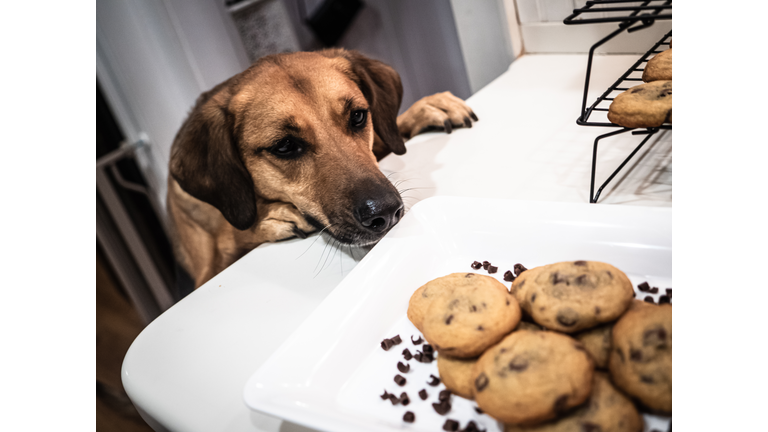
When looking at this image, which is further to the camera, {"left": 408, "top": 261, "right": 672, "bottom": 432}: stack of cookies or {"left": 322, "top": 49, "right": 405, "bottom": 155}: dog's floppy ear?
{"left": 322, "top": 49, "right": 405, "bottom": 155}: dog's floppy ear

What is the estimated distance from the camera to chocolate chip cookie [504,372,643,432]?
384 mm

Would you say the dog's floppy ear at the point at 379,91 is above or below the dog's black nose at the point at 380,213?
above

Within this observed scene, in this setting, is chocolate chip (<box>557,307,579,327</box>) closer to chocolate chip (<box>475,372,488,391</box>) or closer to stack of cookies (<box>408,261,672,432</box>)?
stack of cookies (<box>408,261,672,432</box>)

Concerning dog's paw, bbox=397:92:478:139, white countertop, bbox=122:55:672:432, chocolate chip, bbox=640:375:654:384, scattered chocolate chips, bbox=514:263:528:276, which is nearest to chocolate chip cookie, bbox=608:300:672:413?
chocolate chip, bbox=640:375:654:384

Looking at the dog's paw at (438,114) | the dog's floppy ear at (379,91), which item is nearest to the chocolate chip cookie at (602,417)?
the dog's floppy ear at (379,91)

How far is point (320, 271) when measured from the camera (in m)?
0.85

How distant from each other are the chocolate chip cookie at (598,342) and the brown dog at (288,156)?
40 centimetres

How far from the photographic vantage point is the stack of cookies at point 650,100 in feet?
1.96

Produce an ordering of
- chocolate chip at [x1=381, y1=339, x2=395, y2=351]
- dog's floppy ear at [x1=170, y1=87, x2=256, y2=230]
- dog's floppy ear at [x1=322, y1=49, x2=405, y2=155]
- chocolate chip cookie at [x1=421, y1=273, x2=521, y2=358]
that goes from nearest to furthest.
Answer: chocolate chip cookie at [x1=421, y1=273, x2=521, y2=358], chocolate chip at [x1=381, y1=339, x2=395, y2=351], dog's floppy ear at [x1=170, y1=87, x2=256, y2=230], dog's floppy ear at [x1=322, y1=49, x2=405, y2=155]

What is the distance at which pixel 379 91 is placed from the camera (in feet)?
3.53

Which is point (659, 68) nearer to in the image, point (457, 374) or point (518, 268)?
point (518, 268)

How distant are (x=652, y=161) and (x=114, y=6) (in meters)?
1.17

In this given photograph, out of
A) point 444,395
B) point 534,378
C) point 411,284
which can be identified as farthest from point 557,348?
point 411,284

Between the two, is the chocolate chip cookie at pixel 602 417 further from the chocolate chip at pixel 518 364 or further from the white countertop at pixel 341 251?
the white countertop at pixel 341 251
